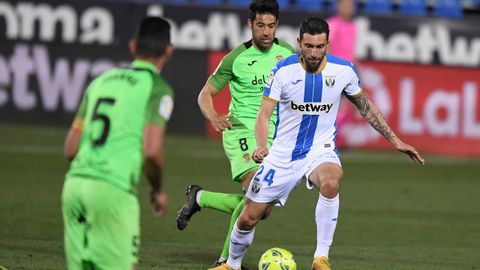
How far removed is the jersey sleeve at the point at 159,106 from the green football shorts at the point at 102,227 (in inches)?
16.8

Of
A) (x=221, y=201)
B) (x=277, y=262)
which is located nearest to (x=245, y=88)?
(x=221, y=201)

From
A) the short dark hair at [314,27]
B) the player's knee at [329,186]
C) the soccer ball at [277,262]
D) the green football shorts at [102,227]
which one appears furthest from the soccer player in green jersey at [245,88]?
the green football shorts at [102,227]

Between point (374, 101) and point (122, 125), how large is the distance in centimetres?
1351

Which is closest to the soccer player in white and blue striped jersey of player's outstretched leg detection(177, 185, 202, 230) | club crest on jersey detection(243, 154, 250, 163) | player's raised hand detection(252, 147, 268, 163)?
player's raised hand detection(252, 147, 268, 163)

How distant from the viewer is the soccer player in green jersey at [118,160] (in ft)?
19.6

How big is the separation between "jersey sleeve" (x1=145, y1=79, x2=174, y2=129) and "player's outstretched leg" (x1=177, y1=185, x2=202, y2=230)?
375cm

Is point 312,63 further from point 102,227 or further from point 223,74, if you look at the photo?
point 102,227

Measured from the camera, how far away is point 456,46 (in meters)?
19.8

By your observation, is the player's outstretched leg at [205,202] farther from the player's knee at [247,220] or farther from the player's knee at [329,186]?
the player's knee at [329,186]

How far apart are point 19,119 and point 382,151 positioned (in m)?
6.50

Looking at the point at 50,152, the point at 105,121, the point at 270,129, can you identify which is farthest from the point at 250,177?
the point at 50,152

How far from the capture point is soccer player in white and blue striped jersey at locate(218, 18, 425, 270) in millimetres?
8539

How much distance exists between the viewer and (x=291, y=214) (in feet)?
42.4

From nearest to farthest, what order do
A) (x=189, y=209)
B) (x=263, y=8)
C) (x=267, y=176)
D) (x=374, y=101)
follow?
(x=267, y=176)
(x=263, y=8)
(x=189, y=209)
(x=374, y=101)
